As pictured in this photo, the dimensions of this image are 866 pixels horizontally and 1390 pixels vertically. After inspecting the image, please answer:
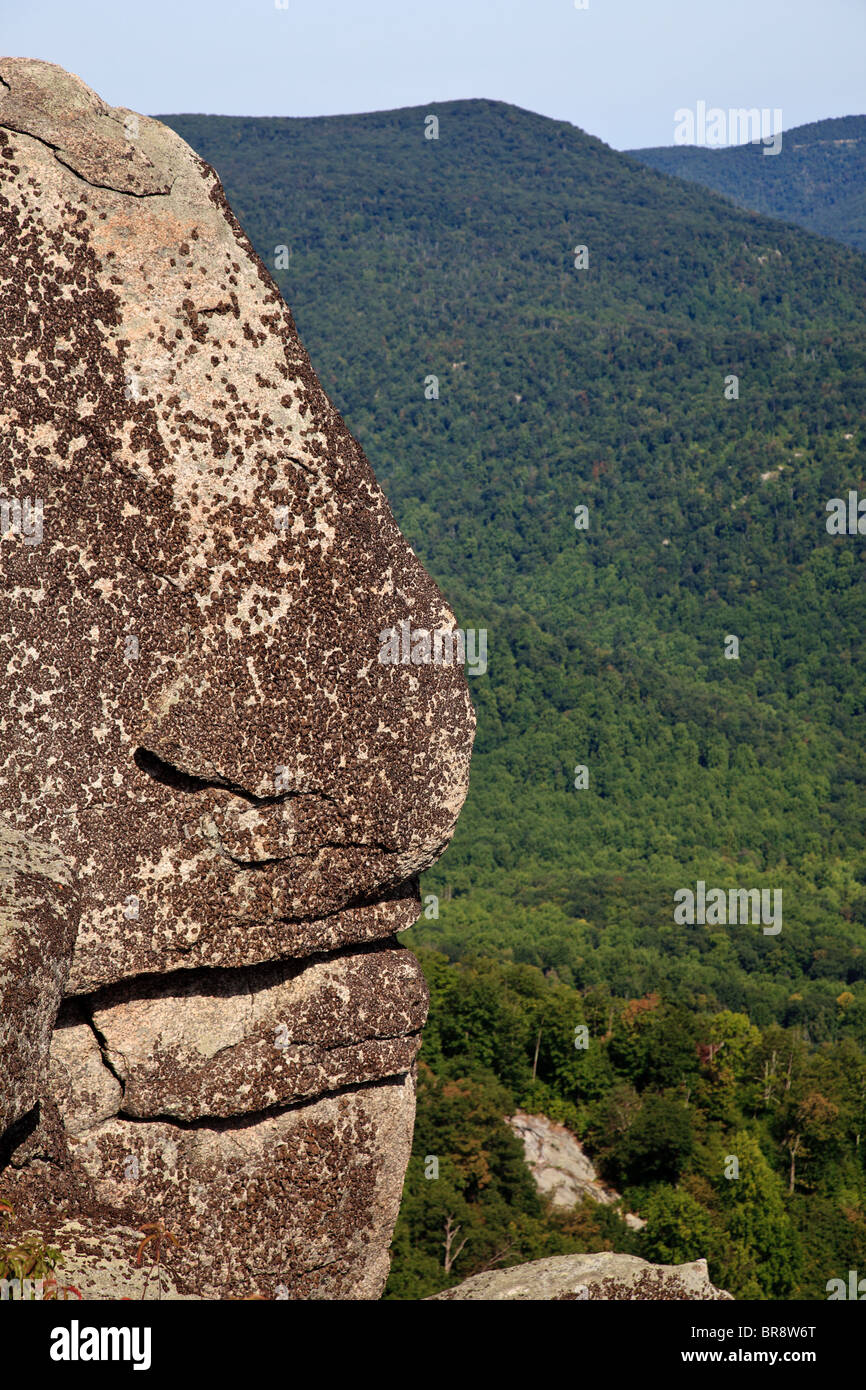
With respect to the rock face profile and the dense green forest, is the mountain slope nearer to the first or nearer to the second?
the dense green forest

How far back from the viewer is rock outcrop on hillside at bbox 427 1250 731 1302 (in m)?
8.82

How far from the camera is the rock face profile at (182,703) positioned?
8203 millimetres

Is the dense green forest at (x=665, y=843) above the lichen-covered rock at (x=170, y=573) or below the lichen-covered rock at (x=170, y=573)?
below

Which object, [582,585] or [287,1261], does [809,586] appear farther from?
[287,1261]

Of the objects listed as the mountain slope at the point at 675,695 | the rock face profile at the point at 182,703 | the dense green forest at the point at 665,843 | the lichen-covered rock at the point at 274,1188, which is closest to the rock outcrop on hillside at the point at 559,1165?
the dense green forest at the point at 665,843

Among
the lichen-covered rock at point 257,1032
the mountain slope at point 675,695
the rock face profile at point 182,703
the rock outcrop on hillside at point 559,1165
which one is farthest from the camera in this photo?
the mountain slope at point 675,695

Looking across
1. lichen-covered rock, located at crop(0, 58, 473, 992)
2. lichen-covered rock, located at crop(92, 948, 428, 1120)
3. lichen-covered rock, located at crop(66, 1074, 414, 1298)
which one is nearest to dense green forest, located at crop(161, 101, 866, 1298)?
lichen-covered rock, located at crop(0, 58, 473, 992)

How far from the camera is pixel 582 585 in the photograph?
561ft

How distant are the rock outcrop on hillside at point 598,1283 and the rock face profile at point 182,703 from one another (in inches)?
53.7

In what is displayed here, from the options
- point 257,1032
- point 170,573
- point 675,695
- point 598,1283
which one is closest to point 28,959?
point 257,1032

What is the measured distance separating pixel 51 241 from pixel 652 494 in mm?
181955

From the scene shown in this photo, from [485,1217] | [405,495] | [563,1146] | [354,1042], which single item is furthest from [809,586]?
[354,1042]

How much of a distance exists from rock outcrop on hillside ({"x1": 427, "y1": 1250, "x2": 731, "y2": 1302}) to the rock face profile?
136 centimetres

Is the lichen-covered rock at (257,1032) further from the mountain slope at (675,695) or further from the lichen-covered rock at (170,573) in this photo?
the mountain slope at (675,695)
